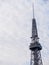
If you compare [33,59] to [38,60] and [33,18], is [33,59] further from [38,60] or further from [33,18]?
[33,18]

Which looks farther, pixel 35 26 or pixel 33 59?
pixel 35 26

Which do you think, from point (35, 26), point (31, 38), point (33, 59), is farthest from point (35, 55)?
point (35, 26)

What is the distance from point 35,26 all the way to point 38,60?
25730mm

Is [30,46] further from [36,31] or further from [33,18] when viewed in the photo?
[33,18]

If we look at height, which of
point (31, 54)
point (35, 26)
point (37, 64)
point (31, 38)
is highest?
point (35, 26)

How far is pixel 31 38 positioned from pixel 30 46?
8036mm

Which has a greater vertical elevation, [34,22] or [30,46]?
[34,22]

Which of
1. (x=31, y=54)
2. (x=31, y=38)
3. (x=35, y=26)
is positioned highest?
(x=35, y=26)

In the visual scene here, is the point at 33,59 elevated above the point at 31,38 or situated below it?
below

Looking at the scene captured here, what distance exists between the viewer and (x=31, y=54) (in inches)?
5118

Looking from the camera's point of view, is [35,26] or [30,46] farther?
[35,26]

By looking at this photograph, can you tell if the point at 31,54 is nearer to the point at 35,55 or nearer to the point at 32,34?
the point at 35,55

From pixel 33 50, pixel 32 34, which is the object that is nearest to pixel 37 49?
pixel 33 50

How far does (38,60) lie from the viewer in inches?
4993
